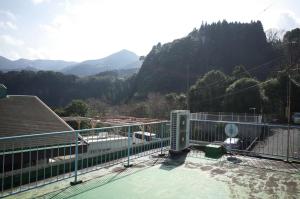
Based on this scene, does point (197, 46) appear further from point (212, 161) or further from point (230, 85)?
point (212, 161)

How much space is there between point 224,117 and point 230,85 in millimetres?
6188

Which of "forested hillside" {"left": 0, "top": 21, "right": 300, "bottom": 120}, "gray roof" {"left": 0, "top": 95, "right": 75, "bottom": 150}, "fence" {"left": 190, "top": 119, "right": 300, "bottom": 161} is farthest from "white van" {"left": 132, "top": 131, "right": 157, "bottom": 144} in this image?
"forested hillside" {"left": 0, "top": 21, "right": 300, "bottom": 120}

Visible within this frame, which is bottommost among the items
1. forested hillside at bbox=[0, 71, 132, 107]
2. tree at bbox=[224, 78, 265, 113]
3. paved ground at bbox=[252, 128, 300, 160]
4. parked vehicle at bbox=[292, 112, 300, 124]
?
paved ground at bbox=[252, 128, 300, 160]

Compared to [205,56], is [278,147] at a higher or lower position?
lower

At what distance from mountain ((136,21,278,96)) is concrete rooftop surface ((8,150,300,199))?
45.9m

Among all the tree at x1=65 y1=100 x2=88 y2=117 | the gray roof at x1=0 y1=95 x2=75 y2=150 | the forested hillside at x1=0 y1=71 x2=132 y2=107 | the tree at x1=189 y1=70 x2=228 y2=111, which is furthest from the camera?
the forested hillside at x1=0 y1=71 x2=132 y2=107

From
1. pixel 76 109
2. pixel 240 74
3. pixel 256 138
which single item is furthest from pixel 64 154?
pixel 240 74

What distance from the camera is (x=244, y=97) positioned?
28672 mm

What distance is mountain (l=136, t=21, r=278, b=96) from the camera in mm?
54031

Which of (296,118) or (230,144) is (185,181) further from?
(296,118)

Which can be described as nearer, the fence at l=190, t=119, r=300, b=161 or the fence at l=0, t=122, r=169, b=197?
the fence at l=0, t=122, r=169, b=197

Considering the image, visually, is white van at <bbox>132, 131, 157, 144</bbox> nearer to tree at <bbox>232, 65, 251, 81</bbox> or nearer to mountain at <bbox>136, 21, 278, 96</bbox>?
tree at <bbox>232, 65, 251, 81</bbox>

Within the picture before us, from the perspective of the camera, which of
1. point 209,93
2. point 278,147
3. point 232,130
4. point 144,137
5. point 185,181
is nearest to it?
point 185,181

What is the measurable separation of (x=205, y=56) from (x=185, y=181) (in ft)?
176
